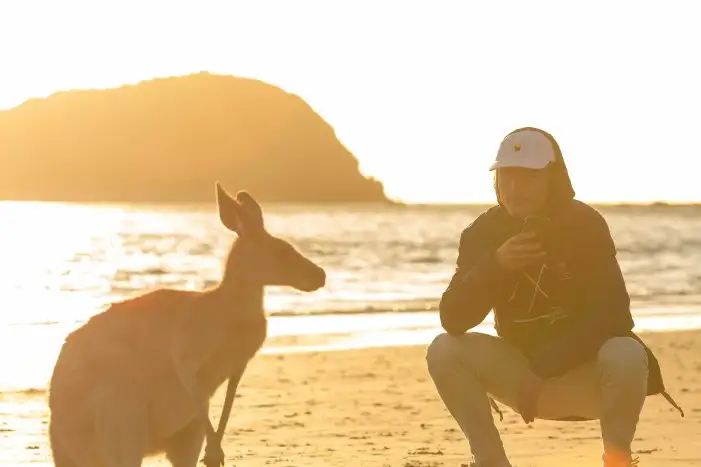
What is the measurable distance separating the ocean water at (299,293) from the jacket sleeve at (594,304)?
22.5ft

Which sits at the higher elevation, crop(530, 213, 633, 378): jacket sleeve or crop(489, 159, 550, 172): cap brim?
crop(489, 159, 550, 172): cap brim

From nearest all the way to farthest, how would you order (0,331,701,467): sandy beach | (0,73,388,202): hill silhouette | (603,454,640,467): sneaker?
(603,454,640,467): sneaker, (0,331,701,467): sandy beach, (0,73,388,202): hill silhouette

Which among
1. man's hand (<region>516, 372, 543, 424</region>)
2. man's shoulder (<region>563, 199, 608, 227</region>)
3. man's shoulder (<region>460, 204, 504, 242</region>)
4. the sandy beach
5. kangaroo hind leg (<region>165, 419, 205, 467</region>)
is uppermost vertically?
man's shoulder (<region>563, 199, 608, 227</region>)

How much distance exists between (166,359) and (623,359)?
76.4 inches

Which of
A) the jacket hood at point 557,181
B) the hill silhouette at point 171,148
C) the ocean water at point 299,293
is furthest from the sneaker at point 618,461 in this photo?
the hill silhouette at point 171,148

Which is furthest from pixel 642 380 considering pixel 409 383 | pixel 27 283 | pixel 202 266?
pixel 202 266

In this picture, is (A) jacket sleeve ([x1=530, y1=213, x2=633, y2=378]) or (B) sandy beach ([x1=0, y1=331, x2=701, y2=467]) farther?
(B) sandy beach ([x1=0, y1=331, x2=701, y2=467])

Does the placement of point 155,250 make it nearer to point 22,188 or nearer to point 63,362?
point 63,362

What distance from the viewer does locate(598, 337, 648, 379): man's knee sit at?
4.82 meters

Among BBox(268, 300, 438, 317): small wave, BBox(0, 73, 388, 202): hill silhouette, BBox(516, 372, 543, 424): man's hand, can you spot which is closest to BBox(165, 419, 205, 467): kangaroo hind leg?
BBox(516, 372, 543, 424): man's hand

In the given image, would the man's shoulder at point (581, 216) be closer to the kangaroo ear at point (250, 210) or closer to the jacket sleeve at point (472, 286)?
the jacket sleeve at point (472, 286)

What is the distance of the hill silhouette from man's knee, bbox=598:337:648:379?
498ft

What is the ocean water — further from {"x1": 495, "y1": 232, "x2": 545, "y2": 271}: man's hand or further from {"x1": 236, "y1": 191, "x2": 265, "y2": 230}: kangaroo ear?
{"x1": 495, "y1": 232, "x2": 545, "y2": 271}: man's hand

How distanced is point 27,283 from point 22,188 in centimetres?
13482
